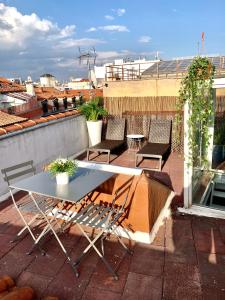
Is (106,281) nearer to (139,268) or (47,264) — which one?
(139,268)

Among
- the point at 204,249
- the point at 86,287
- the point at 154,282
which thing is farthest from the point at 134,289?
the point at 204,249

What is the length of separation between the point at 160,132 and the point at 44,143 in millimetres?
3837

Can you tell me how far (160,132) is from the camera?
8.09 metres

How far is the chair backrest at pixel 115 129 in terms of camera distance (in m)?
8.65

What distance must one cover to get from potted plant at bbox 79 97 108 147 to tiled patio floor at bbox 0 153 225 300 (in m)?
4.86

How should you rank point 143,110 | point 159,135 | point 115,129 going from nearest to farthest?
point 159,135
point 115,129
point 143,110

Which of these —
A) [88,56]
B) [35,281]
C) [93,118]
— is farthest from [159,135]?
[35,281]

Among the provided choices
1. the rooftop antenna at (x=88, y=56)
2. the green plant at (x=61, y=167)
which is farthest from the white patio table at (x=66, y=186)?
the rooftop antenna at (x=88, y=56)

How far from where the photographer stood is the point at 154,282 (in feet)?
9.41

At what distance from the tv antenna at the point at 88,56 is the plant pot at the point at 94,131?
4484 mm

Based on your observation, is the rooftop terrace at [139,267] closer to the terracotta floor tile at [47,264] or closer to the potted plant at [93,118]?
the terracotta floor tile at [47,264]

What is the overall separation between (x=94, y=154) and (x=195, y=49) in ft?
17.2

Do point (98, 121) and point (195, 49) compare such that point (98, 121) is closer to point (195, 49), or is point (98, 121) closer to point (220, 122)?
point (220, 122)

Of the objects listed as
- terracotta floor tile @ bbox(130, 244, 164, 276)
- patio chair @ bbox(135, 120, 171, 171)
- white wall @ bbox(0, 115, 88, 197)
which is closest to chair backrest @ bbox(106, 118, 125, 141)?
white wall @ bbox(0, 115, 88, 197)
